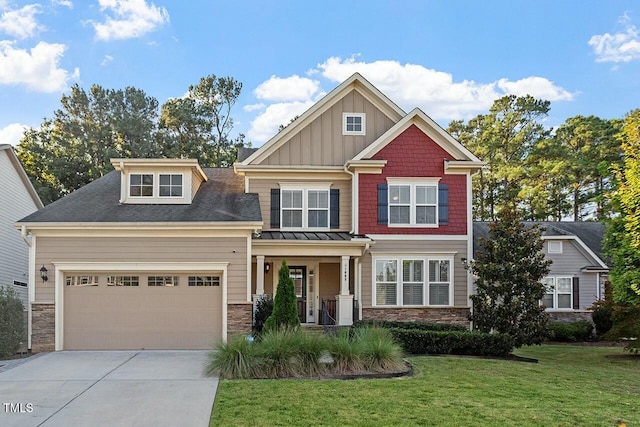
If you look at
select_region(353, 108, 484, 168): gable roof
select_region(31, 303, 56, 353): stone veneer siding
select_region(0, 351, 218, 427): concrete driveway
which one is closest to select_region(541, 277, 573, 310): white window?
select_region(353, 108, 484, 168): gable roof

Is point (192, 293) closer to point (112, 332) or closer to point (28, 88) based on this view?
point (112, 332)

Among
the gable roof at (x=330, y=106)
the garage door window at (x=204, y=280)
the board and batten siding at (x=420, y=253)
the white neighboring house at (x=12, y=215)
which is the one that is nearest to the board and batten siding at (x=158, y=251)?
the garage door window at (x=204, y=280)

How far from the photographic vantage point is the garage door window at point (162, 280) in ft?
51.1

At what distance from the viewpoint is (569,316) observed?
22.7 meters

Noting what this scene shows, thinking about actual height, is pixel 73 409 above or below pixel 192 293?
below

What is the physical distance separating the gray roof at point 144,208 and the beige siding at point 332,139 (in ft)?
6.36

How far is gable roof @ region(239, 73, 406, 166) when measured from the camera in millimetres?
18297

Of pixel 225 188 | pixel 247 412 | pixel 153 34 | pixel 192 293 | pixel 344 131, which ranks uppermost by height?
pixel 153 34

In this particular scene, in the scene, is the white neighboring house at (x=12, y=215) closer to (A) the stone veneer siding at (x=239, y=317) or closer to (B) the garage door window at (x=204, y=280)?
(B) the garage door window at (x=204, y=280)

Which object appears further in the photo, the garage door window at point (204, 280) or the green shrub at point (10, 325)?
the garage door window at point (204, 280)

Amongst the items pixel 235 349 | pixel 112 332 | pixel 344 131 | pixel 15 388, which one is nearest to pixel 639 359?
pixel 344 131

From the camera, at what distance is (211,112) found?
3600cm

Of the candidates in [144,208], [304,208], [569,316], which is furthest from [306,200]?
[569,316]

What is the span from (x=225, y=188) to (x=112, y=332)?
6.23 m
